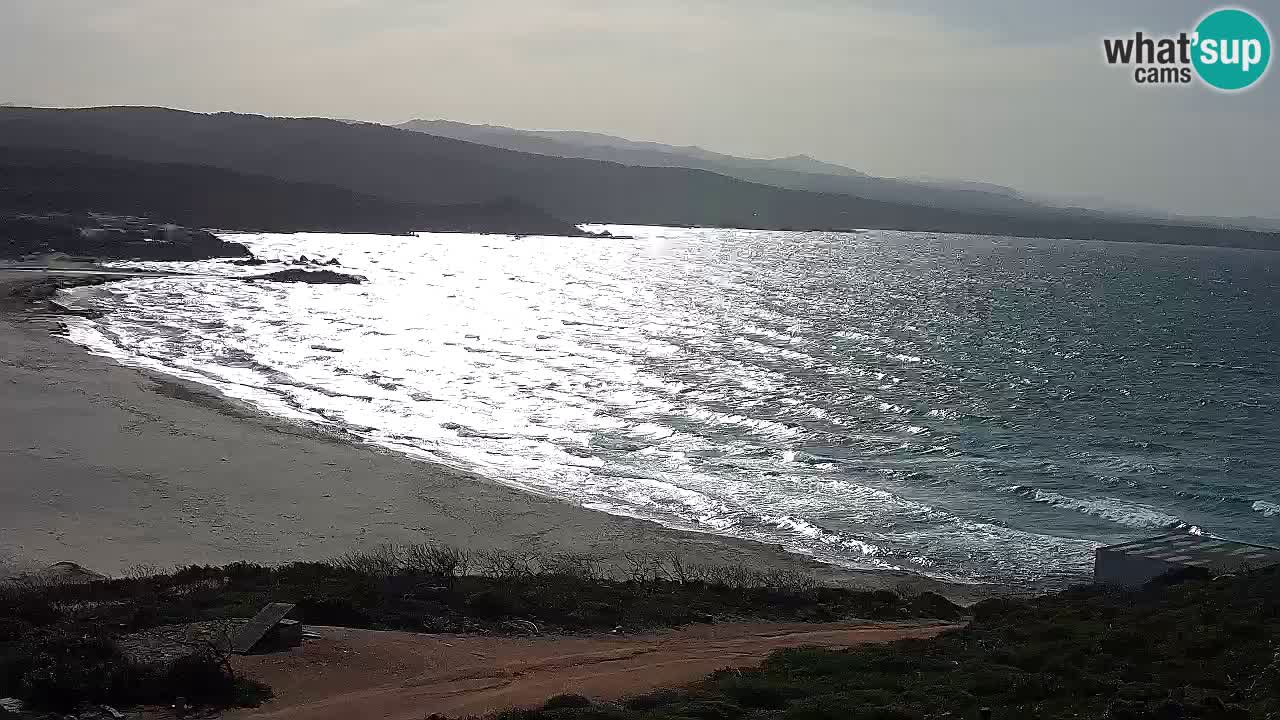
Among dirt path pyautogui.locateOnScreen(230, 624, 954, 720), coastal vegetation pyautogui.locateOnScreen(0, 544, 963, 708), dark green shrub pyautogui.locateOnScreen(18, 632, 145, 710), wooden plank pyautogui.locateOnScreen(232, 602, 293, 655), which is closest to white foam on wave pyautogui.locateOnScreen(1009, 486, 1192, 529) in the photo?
coastal vegetation pyautogui.locateOnScreen(0, 544, 963, 708)

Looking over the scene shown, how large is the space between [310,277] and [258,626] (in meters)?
75.8

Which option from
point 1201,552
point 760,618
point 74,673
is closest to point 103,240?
point 760,618

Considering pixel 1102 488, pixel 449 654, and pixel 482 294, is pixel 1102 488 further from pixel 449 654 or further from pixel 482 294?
pixel 482 294

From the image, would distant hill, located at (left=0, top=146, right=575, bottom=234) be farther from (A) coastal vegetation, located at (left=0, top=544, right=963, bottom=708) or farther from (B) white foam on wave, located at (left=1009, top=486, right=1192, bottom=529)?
(B) white foam on wave, located at (left=1009, top=486, right=1192, bottom=529)

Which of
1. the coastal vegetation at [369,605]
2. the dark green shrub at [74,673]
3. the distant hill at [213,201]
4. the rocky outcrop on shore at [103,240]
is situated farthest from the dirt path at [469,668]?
the distant hill at [213,201]

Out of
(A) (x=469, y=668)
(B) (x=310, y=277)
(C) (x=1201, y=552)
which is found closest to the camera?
(A) (x=469, y=668)

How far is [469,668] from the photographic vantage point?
1313cm

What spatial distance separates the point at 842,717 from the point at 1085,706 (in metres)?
2.30

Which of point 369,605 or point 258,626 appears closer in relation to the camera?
point 258,626

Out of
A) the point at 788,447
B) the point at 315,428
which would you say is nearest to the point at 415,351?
the point at 315,428

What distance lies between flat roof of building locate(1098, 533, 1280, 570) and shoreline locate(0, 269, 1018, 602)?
2.73 meters

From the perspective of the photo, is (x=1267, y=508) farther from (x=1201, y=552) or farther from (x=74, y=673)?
(x=74, y=673)

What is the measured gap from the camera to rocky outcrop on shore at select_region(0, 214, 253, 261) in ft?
293

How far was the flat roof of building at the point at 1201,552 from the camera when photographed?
64.2 ft
